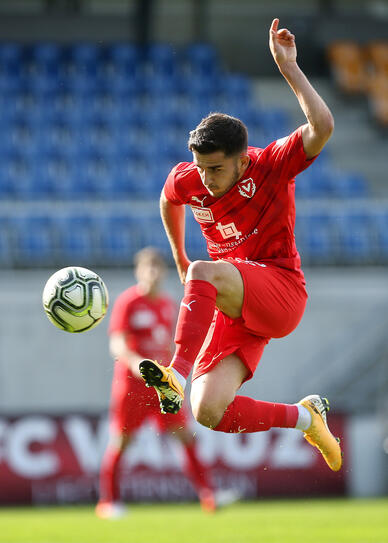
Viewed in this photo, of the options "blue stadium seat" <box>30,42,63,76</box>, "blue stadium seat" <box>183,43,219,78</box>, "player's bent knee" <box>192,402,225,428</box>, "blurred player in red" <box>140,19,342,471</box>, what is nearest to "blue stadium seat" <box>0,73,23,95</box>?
"blue stadium seat" <box>30,42,63,76</box>

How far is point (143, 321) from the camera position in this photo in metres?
9.19

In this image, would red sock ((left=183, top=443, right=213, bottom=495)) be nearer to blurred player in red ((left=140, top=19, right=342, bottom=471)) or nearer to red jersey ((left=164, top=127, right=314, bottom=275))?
blurred player in red ((left=140, top=19, right=342, bottom=471))

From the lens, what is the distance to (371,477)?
1115 cm

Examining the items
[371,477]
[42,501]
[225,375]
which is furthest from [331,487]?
[225,375]

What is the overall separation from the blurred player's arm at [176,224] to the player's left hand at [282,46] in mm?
1140

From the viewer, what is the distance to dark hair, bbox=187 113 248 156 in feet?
16.2

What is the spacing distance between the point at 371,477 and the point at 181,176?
673cm

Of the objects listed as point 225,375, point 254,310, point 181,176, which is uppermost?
point 181,176

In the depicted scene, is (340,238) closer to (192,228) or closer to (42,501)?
(192,228)

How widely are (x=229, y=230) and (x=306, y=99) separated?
0.85 meters

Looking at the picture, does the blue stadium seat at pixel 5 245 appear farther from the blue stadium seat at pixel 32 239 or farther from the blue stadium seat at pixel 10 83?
the blue stadium seat at pixel 10 83

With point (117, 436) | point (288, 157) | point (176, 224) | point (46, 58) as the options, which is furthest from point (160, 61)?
point (288, 157)

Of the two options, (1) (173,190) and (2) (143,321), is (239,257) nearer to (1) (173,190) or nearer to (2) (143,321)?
(1) (173,190)

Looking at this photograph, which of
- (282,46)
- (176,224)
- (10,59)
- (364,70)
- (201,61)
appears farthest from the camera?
Result: (364,70)
